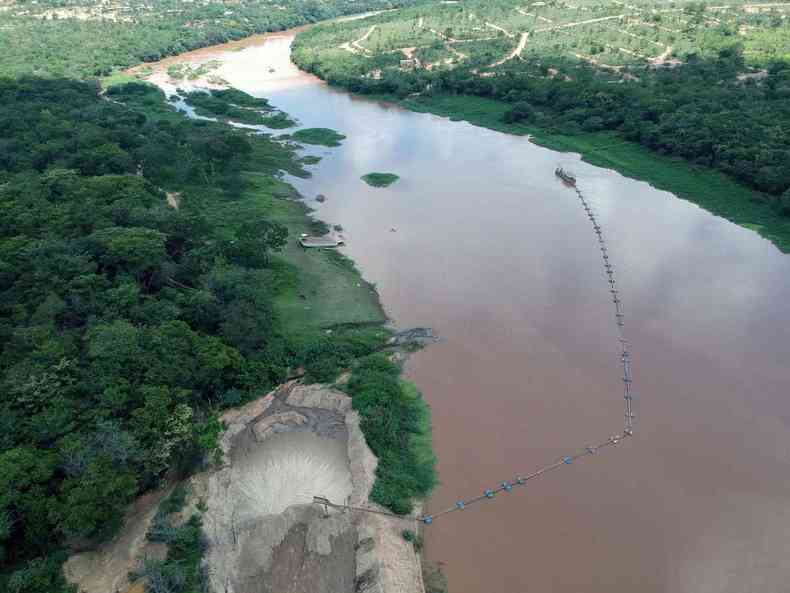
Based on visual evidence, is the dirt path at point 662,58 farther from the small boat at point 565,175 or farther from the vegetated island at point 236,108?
the vegetated island at point 236,108

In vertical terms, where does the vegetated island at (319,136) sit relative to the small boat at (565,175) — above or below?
below

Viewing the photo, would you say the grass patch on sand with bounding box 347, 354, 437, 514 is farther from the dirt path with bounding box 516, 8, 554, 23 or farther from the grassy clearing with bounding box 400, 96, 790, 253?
the dirt path with bounding box 516, 8, 554, 23

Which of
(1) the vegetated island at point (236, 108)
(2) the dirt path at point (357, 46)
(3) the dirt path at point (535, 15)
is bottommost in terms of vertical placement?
(1) the vegetated island at point (236, 108)

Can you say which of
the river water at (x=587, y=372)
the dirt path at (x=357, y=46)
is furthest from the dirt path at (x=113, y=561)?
the dirt path at (x=357, y=46)

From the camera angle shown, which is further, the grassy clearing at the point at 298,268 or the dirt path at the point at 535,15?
the dirt path at the point at 535,15

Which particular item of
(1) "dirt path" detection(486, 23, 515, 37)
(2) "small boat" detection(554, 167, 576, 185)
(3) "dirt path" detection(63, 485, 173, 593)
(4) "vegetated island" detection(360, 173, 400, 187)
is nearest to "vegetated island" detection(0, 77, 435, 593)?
(3) "dirt path" detection(63, 485, 173, 593)

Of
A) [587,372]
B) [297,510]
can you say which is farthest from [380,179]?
[297,510]

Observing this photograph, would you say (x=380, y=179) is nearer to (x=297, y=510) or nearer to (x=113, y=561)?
(x=297, y=510)
